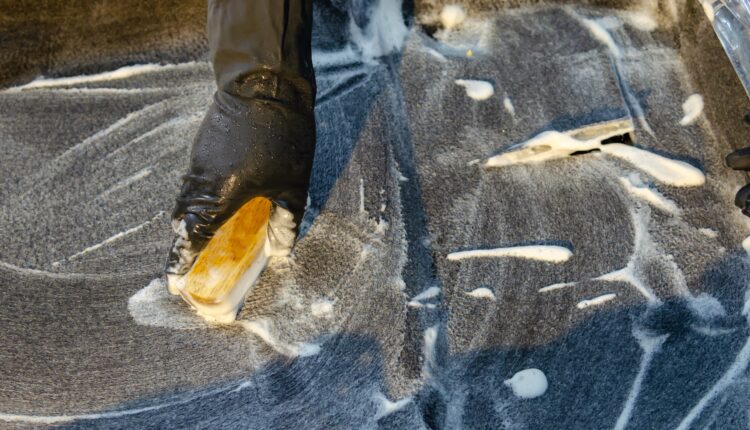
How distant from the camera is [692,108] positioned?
1.92 meters

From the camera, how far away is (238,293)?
1.54 m

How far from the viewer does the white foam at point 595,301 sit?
158 cm

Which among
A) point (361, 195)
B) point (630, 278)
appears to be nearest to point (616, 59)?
point (630, 278)

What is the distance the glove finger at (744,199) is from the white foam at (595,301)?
40 centimetres

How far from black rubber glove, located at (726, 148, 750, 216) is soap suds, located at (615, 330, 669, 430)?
400mm

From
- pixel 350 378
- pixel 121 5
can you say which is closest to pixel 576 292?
pixel 350 378

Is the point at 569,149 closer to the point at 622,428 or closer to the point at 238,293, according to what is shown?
the point at 622,428

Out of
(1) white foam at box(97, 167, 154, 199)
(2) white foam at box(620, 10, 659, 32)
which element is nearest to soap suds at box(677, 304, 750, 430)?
(2) white foam at box(620, 10, 659, 32)

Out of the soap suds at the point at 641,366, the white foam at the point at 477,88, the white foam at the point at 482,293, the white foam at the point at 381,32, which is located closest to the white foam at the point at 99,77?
the white foam at the point at 381,32

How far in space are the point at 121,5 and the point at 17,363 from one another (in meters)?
1.07

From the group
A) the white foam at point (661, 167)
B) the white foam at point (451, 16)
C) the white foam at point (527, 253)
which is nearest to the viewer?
the white foam at point (527, 253)

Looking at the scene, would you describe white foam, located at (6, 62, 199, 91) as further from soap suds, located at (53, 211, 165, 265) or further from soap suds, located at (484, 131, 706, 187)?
soap suds, located at (484, 131, 706, 187)

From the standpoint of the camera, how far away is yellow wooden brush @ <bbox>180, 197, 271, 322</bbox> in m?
1.50

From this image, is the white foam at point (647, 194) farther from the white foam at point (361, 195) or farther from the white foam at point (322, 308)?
→ the white foam at point (322, 308)
